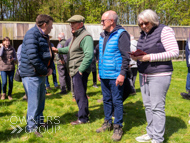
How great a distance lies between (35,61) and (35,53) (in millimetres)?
140

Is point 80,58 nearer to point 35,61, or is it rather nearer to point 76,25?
point 76,25

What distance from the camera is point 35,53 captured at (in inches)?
132

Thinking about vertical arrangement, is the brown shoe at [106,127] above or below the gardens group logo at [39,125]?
above

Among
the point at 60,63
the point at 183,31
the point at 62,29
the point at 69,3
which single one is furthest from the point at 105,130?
the point at 69,3

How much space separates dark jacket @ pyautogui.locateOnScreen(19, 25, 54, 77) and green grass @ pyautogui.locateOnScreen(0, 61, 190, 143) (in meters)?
Result: 1.20

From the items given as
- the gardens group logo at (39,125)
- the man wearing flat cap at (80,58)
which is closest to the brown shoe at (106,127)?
the man wearing flat cap at (80,58)

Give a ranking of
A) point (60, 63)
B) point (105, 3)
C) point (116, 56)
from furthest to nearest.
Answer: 1. point (105, 3)
2. point (60, 63)
3. point (116, 56)

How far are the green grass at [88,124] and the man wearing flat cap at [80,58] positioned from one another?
43cm

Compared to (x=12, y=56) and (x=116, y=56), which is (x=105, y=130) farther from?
(x=12, y=56)

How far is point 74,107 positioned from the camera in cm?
545

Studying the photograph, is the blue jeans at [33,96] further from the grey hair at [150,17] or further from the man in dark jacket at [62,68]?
the man in dark jacket at [62,68]

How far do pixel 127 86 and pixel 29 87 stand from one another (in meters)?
1.90

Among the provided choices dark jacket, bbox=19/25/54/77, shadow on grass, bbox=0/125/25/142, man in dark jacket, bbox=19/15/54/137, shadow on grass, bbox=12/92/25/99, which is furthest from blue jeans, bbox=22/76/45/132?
shadow on grass, bbox=12/92/25/99

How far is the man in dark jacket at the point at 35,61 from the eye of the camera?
338 cm
